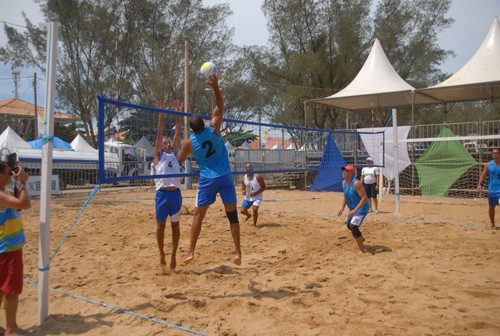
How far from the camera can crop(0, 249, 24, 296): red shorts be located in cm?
288

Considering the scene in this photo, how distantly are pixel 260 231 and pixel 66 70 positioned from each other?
2052 centimetres

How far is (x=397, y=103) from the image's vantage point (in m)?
16.9

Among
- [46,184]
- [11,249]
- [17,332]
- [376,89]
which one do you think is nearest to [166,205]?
[46,184]

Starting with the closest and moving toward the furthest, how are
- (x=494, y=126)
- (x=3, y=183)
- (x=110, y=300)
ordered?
(x=3, y=183)
(x=110, y=300)
(x=494, y=126)

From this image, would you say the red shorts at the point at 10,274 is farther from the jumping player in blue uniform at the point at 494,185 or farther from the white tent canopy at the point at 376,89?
the white tent canopy at the point at 376,89

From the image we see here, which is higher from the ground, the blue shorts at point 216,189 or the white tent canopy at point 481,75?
the white tent canopy at point 481,75

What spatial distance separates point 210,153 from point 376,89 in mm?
13046

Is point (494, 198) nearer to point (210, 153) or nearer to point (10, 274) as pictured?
point (210, 153)

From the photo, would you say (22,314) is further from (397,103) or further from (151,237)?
(397,103)

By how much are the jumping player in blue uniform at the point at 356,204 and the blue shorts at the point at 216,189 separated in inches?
85.7

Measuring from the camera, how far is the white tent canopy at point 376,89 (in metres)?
15.2

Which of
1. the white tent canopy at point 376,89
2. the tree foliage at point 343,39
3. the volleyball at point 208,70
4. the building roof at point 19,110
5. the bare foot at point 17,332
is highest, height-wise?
the tree foliage at point 343,39

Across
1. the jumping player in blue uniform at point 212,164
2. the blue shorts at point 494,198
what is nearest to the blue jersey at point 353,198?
the jumping player in blue uniform at point 212,164

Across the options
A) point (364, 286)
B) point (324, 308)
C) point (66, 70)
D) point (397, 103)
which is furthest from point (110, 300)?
point (66, 70)
